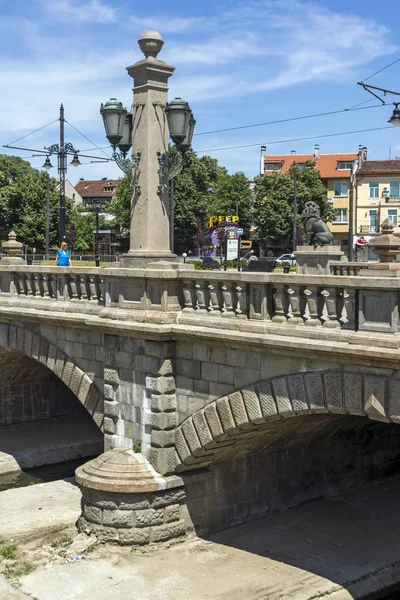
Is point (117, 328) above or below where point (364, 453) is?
above

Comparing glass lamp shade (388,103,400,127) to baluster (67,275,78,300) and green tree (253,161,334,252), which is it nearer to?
baluster (67,275,78,300)

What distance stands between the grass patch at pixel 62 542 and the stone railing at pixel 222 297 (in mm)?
4004

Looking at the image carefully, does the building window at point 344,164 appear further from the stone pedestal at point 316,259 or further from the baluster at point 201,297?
the baluster at point 201,297

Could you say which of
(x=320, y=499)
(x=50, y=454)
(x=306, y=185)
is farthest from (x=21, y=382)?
(x=306, y=185)

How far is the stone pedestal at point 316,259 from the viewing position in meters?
15.7

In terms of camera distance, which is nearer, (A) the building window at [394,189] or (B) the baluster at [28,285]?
(B) the baluster at [28,285]

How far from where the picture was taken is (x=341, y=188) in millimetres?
62188

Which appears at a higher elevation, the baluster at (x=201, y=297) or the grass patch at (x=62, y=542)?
the baluster at (x=201, y=297)

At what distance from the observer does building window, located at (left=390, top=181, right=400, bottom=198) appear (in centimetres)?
5272

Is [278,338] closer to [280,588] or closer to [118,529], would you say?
[280,588]

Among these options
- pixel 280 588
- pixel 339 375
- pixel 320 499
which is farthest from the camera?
pixel 320 499

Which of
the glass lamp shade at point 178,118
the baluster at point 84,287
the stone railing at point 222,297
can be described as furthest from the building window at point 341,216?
the glass lamp shade at point 178,118

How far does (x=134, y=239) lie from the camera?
13.1m

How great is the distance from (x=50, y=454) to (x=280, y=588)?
10.2 metres
